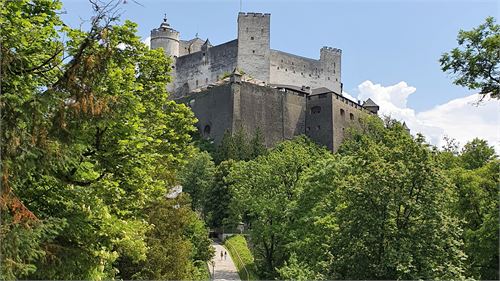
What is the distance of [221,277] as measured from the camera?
34.1 meters

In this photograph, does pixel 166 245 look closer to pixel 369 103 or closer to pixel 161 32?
pixel 369 103

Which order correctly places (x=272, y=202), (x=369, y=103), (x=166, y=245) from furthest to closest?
1. (x=369, y=103)
2. (x=272, y=202)
3. (x=166, y=245)

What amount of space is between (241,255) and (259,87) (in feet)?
120

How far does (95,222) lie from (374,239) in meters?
8.33

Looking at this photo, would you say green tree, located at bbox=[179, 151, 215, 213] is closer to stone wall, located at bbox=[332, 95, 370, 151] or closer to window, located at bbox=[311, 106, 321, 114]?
stone wall, located at bbox=[332, 95, 370, 151]

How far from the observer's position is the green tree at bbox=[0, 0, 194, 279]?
299 inches

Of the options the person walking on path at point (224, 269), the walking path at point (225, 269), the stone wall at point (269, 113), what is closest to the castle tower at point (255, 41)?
the stone wall at point (269, 113)

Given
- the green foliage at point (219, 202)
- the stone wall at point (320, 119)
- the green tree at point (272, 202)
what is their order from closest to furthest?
the green tree at point (272, 202) < the green foliage at point (219, 202) < the stone wall at point (320, 119)

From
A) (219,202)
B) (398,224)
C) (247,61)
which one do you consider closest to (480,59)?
(398,224)

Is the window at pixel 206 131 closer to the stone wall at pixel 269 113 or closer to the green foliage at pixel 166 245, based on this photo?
the stone wall at pixel 269 113

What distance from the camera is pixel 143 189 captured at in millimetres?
13305

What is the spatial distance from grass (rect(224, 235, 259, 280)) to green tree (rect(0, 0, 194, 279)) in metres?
20.6

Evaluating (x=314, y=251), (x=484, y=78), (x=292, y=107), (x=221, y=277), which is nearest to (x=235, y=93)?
(x=292, y=107)

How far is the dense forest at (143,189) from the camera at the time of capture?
7.85 meters
